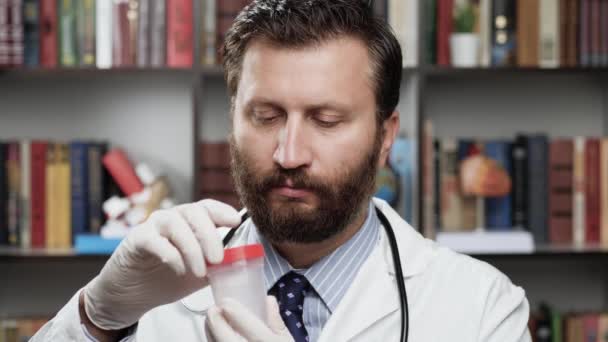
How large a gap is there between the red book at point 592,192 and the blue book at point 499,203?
220 millimetres

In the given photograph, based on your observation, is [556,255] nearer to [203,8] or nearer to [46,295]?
[203,8]

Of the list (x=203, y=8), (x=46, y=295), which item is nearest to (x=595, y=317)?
(x=203, y=8)

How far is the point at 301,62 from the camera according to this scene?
132 cm

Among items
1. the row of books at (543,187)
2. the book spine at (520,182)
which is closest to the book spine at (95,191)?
the row of books at (543,187)

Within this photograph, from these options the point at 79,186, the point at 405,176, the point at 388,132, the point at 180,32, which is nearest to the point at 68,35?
the point at 180,32

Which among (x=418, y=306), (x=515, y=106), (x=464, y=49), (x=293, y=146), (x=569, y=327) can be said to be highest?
(x=464, y=49)

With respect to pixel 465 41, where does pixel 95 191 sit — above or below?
below

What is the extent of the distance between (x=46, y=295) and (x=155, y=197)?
533 mm

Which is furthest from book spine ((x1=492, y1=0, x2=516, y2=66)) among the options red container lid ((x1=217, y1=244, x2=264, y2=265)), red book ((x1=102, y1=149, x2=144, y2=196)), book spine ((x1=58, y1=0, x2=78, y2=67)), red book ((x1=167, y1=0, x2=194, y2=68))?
red container lid ((x1=217, y1=244, x2=264, y2=265))

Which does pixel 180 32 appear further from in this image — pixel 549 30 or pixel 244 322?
pixel 244 322

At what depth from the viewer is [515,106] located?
2666 mm

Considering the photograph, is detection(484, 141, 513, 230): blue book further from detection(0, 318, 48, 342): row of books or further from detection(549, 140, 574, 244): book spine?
detection(0, 318, 48, 342): row of books

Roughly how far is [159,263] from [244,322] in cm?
16

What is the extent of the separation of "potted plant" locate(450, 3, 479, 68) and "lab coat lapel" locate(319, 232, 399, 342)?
3.62ft
